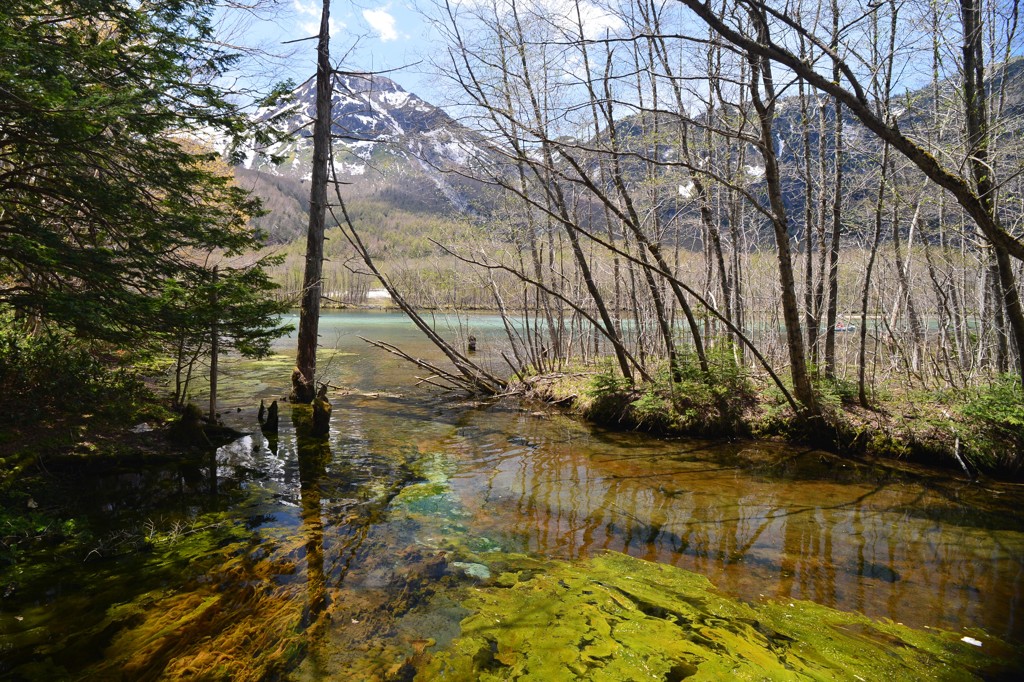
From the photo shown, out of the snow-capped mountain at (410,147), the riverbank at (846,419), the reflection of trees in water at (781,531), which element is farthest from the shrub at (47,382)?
the riverbank at (846,419)

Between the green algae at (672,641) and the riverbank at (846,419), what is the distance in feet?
15.6

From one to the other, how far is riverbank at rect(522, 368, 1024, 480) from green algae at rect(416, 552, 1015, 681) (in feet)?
15.6

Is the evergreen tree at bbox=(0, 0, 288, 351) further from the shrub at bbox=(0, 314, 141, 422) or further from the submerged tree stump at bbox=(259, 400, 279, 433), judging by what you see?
the submerged tree stump at bbox=(259, 400, 279, 433)

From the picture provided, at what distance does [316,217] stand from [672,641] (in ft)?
34.4

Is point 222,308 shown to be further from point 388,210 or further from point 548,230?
point 388,210

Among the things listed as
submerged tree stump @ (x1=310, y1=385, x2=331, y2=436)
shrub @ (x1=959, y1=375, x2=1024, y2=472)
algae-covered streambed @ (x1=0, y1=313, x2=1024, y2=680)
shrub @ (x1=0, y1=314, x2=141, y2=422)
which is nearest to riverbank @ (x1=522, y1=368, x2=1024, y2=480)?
shrub @ (x1=959, y1=375, x2=1024, y2=472)

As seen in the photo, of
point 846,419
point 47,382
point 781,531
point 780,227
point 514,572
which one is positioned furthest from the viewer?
point 846,419

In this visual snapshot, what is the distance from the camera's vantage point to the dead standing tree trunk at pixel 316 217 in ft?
34.9

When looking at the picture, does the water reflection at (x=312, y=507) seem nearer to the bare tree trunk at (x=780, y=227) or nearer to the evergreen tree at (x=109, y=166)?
the evergreen tree at (x=109, y=166)

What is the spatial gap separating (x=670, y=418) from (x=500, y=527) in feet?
16.0

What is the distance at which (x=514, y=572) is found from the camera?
4.10 metres

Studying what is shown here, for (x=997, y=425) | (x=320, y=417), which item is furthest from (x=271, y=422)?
(x=997, y=425)

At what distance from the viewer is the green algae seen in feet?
9.40

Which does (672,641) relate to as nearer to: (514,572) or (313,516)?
(514,572)
